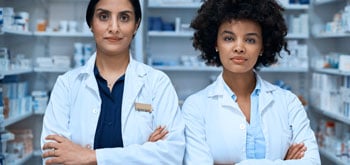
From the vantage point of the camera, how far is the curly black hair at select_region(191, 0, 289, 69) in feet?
5.02

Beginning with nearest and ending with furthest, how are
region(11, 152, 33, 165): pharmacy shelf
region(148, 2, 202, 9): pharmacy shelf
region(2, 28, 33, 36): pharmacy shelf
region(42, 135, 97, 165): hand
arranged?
region(42, 135, 97, 165): hand
region(2, 28, 33, 36): pharmacy shelf
region(11, 152, 33, 165): pharmacy shelf
region(148, 2, 202, 9): pharmacy shelf

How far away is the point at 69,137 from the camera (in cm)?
155

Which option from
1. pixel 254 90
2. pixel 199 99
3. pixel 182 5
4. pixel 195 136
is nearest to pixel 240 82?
pixel 254 90

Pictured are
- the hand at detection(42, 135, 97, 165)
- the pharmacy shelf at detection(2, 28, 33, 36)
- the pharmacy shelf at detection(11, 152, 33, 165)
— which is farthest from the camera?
the pharmacy shelf at detection(11, 152, 33, 165)

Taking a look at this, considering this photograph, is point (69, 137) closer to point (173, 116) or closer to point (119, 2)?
point (173, 116)

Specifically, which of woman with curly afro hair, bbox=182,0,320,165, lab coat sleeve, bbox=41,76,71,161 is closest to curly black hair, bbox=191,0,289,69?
woman with curly afro hair, bbox=182,0,320,165

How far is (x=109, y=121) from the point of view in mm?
1533

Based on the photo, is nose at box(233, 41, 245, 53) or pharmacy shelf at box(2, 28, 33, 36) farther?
pharmacy shelf at box(2, 28, 33, 36)

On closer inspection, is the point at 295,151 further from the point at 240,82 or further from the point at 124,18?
the point at 124,18

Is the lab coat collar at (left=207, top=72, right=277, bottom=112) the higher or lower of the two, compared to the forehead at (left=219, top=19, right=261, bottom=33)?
lower

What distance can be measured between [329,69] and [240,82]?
95.8 inches

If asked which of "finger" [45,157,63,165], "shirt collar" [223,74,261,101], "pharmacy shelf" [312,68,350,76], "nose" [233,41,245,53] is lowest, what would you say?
"finger" [45,157,63,165]

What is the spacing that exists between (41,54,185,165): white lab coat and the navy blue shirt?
16mm

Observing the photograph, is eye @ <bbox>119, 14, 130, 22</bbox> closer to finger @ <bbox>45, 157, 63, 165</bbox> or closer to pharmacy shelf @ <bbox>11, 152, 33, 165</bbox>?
finger @ <bbox>45, 157, 63, 165</bbox>
